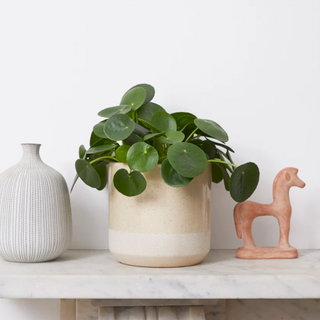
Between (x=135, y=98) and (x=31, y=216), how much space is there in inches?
12.9

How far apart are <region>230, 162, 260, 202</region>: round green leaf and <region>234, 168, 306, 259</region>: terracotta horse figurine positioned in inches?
3.7

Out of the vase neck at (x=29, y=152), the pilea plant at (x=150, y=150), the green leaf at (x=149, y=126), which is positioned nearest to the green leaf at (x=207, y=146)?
the pilea plant at (x=150, y=150)

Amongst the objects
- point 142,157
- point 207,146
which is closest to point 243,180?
point 207,146

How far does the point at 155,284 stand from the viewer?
0.71 m

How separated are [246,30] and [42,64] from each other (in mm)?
565

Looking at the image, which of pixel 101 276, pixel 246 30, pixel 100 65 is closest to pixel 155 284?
pixel 101 276

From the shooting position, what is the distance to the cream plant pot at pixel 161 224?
76 cm

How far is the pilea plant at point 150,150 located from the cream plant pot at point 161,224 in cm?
4

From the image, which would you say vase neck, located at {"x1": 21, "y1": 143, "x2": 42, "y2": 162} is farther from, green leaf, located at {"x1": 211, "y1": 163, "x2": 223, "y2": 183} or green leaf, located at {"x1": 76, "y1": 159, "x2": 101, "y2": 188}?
green leaf, located at {"x1": 211, "y1": 163, "x2": 223, "y2": 183}

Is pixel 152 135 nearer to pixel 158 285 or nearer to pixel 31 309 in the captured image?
pixel 158 285

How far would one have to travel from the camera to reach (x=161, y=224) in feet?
→ 2.50

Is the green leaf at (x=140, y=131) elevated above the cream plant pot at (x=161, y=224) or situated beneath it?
elevated above

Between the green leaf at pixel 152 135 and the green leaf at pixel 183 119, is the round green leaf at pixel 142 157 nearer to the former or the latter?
the green leaf at pixel 152 135

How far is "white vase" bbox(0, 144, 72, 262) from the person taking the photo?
79 centimetres
